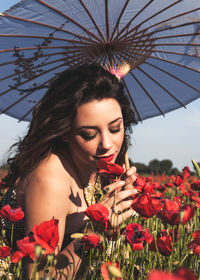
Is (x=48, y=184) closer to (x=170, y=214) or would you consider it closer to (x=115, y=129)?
(x=115, y=129)

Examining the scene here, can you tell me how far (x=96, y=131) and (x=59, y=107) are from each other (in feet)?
1.37

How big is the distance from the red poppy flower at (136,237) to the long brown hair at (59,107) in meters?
0.84

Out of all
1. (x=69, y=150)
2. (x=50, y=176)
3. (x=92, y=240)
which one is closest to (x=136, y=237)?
(x=92, y=240)

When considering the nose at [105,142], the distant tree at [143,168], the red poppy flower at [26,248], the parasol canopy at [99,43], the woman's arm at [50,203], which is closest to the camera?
the red poppy flower at [26,248]

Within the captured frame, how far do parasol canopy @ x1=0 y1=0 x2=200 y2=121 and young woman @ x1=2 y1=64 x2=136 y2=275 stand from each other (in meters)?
0.65

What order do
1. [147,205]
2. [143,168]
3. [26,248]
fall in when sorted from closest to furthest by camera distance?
[26,248], [147,205], [143,168]

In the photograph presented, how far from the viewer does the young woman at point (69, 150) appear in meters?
Result: 1.60

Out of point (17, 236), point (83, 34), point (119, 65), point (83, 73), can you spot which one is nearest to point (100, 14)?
point (83, 34)

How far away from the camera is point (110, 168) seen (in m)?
1.41

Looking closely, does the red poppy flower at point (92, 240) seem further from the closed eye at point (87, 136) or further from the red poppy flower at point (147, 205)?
the closed eye at point (87, 136)

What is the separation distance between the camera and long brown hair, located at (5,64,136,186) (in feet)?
6.40

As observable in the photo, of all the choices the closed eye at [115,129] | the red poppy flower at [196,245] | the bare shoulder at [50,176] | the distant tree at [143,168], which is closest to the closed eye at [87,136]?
the closed eye at [115,129]

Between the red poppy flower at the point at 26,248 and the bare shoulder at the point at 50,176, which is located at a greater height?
the bare shoulder at the point at 50,176

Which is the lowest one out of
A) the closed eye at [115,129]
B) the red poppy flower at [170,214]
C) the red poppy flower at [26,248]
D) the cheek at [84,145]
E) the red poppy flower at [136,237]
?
the red poppy flower at [136,237]
